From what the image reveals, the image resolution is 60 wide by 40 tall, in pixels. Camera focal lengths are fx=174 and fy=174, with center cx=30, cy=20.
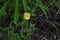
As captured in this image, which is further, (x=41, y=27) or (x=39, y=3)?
(x=41, y=27)

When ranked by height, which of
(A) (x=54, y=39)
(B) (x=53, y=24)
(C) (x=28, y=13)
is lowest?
(A) (x=54, y=39)

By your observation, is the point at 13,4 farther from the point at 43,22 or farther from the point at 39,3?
the point at 43,22

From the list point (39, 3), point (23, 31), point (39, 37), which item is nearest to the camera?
point (39, 3)

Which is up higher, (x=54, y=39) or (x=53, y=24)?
(x=53, y=24)

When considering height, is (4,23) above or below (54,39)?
above

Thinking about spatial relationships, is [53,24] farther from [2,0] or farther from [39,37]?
[2,0]

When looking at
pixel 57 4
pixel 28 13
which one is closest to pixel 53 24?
pixel 57 4

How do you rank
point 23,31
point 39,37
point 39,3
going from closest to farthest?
1. point 39,3
2. point 23,31
3. point 39,37

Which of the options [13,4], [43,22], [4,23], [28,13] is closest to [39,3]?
[28,13]

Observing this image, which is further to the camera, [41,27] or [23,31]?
[41,27]
